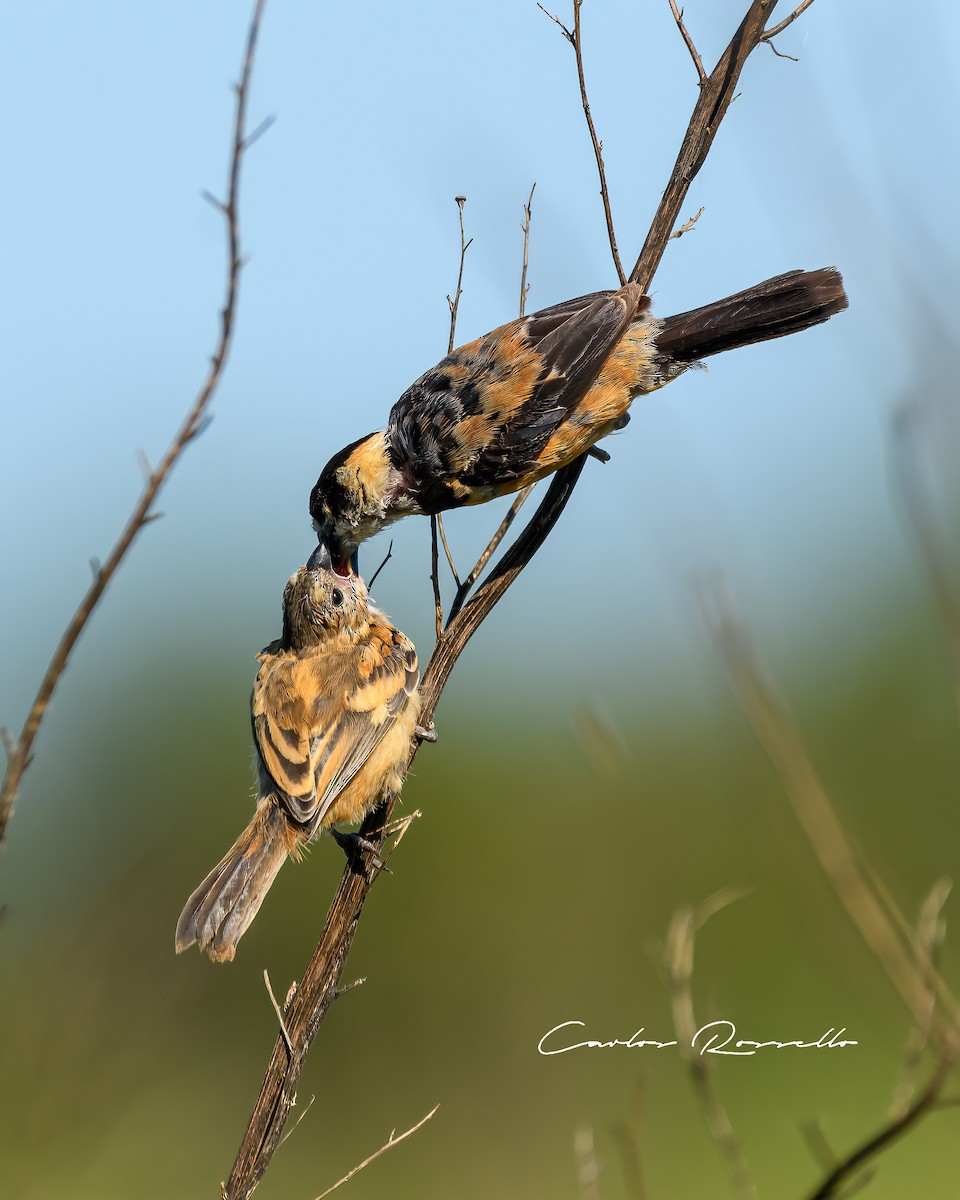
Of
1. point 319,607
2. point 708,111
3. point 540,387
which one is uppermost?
point 708,111

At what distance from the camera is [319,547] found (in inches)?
215

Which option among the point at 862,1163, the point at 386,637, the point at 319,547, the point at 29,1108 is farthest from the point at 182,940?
the point at 862,1163

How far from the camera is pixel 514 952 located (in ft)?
33.5

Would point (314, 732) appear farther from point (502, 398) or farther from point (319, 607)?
point (502, 398)

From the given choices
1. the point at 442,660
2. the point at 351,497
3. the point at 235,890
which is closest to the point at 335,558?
the point at 351,497

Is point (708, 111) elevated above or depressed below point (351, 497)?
above

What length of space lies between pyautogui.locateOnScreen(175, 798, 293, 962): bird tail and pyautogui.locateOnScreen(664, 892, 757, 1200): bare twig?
1823 mm

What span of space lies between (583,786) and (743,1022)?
7.38 ft

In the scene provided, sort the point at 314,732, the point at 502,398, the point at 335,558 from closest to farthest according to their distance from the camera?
the point at 314,732 → the point at 502,398 → the point at 335,558

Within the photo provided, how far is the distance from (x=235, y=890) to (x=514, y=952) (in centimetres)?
659

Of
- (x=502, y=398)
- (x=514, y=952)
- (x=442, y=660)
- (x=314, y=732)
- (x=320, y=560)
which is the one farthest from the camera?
(x=514, y=952)

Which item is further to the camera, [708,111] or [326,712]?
[326,712]

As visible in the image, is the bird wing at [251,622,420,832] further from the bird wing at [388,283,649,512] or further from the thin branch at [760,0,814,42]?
the thin branch at [760,0,814,42]

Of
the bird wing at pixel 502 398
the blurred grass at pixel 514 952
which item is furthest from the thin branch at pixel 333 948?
the blurred grass at pixel 514 952
